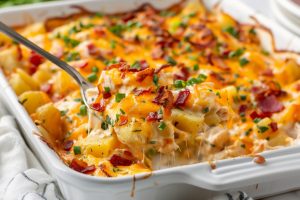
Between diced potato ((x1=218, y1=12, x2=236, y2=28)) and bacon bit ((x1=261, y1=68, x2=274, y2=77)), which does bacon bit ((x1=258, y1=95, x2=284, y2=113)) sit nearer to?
bacon bit ((x1=261, y1=68, x2=274, y2=77))

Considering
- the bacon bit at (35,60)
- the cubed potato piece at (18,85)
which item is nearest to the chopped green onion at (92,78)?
the cubed potato piece at (18,85)

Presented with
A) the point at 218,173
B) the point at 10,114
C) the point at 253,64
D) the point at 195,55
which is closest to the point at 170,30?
the point at 195,55

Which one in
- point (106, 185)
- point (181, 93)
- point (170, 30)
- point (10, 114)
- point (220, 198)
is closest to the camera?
point (106, 185)

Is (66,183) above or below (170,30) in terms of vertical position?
above

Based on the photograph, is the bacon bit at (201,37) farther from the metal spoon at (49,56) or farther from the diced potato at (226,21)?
the metal spoon at (49,56)

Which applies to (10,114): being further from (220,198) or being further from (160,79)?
(220,198)

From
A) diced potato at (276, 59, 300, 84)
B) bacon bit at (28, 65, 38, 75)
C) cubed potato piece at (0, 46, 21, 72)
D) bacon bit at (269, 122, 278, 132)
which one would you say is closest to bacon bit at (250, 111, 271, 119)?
bacon bit at (269, 122, 278, 132)
